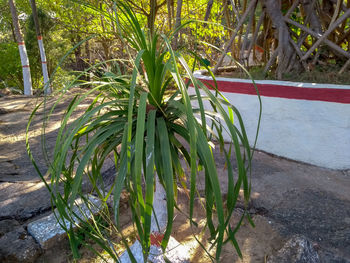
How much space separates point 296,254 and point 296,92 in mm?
2137

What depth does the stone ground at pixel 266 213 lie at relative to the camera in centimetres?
205

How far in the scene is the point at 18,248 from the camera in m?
2.00

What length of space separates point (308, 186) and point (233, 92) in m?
1.66

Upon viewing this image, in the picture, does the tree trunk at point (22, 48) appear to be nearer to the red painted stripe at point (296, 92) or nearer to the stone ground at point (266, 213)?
the stone ground at point (266, 213)

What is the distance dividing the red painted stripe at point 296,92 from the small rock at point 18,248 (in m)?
2.08

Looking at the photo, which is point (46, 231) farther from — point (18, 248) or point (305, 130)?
point (305, 130)

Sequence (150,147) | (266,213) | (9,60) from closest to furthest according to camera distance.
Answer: (150,147) < (266,213) < (9,60)

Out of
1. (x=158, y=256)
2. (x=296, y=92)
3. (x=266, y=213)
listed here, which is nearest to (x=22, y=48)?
(x=296, y=92)

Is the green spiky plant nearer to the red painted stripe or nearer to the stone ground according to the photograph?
the stone ground

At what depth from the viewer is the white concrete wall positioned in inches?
129

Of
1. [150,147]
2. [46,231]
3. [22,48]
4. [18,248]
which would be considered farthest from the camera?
[22,48]

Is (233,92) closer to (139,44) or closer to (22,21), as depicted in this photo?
(139,44)

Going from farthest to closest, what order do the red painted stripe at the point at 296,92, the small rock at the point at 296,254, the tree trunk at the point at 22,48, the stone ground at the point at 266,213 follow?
the tree trunk at the point at 22,48 → the red painted stripe at the point at 296,92 → the stone ground at the point at 266,213 → the small rock at the point at 296,254

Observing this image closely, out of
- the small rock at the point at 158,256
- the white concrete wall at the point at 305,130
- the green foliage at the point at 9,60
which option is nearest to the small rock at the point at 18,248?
the small rock at the point at 158,256
